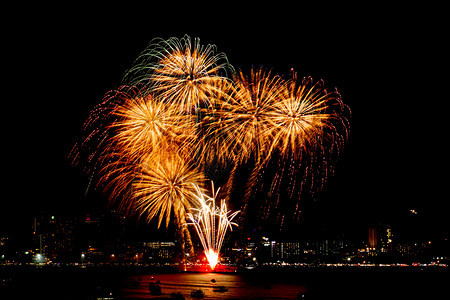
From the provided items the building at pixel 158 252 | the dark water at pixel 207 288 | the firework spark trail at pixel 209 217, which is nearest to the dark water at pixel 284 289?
the dark water at pixel 207 288

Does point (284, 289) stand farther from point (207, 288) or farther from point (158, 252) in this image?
point (158, 252)

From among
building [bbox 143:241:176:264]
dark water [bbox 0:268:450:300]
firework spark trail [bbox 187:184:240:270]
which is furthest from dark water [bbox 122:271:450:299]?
building [bbox 143:241:176:264]

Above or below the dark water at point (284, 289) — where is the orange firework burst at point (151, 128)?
above

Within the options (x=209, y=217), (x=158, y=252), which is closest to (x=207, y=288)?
(x=209, y=217)

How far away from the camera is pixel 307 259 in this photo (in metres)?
155

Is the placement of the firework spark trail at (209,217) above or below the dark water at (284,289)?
above

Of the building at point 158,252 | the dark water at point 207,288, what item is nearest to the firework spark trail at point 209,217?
the dark water at point 207,288

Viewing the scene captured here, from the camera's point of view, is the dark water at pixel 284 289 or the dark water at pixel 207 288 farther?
the dark water at pixel 284 289

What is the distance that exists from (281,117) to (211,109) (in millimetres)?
4534

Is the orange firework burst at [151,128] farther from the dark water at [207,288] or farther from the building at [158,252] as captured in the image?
the building at [158,252]

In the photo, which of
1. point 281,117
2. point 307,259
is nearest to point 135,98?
point 281,117

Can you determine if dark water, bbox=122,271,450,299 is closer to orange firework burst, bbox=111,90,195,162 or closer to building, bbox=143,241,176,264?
orange firework burst, bbox=111,90,195,162

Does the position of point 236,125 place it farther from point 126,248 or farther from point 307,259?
point 307,259

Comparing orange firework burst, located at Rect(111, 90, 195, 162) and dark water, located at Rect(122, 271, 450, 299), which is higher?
orange firework burst, located at Rect(111, 90, 195, 162)
